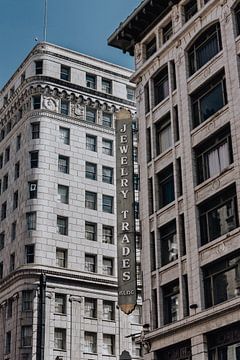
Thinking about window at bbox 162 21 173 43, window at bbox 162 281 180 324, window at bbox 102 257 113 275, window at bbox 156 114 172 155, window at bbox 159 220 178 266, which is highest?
window at bbox 162 21 173 43

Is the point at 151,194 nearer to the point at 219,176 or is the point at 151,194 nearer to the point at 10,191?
the point at 219,176

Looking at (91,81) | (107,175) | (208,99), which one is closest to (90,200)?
(107,175)

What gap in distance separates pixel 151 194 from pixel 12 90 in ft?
122

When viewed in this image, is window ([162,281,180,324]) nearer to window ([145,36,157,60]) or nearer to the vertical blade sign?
the vertical blade sign

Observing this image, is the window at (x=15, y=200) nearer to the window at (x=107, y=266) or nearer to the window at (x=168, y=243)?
the window at (x=107, y=266)

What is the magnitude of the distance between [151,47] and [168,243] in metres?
14.6

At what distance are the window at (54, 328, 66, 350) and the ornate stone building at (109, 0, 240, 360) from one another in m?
21.9

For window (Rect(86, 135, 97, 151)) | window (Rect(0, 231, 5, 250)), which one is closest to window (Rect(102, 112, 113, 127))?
window (Rect(86, 135, 97, 151))

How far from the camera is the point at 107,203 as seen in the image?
68438mm

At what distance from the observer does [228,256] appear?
33875 millimetres

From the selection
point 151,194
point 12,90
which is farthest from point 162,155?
point 12,90

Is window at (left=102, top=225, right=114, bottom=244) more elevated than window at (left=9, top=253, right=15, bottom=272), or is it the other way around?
window at (left=102, top=225, right=114, bottom=244)

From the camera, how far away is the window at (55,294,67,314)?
61.5 metres

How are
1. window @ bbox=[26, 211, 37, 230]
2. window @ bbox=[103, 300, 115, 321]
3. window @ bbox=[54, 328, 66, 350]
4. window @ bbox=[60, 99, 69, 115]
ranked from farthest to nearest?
window @ bbox=[60, 99, 69, 115], window @ bbox=[103, 300, 115, 321], window @ bbox=[26, 211, 37, 230], window @ bbox=[54, 328, 66, 350]
